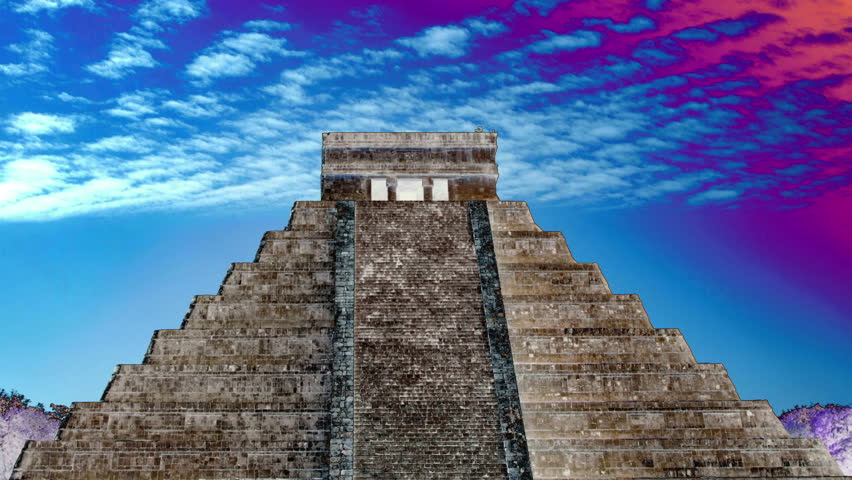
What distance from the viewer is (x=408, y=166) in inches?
942

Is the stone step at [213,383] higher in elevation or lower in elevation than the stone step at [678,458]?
higher

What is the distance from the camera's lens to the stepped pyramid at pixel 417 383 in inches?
656

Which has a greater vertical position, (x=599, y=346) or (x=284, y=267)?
(x=284, y=267)

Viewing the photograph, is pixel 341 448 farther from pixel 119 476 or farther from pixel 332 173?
pixel 332 173

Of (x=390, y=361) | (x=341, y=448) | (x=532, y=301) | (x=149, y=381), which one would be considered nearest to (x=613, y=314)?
(x=532, y=301)

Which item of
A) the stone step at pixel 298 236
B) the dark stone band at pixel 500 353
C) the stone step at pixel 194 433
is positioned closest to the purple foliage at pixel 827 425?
the dark stone band at pixel 500 353

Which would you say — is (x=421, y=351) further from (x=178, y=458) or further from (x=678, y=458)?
(x=678, y=458)

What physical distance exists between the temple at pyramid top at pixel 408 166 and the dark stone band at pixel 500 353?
192 centimetres

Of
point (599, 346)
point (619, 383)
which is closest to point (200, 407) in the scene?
point (599, 346)

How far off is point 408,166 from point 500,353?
7904mm

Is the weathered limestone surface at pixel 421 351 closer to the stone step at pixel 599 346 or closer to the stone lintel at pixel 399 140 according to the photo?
the stone step at pixel 599 346

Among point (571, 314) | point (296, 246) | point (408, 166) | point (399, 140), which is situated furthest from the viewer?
point (399, 140)

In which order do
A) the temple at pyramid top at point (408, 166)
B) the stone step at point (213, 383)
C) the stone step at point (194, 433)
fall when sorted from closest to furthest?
the stone step at point (194, 433), the stone step at point (213, 383), the temple at pyramid top at point (408, 166)

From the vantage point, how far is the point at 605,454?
16906 mm
